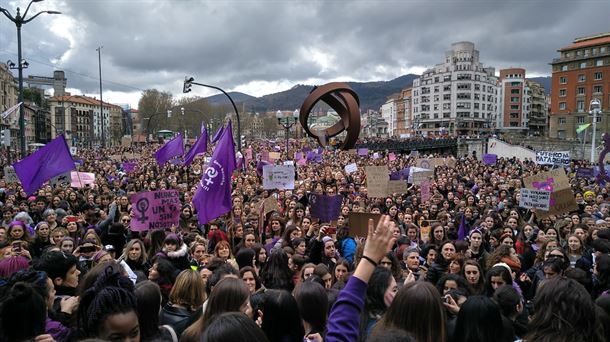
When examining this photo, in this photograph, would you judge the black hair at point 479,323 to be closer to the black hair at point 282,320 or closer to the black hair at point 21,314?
the black hair at point 282,320

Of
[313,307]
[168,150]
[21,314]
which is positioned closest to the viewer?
[21,314]

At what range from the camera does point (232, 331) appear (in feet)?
6.40

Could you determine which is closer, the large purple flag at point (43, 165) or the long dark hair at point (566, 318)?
the long dark hair at point (566, 318)

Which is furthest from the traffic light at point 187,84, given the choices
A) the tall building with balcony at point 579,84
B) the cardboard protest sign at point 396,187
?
the tall building with balcony at point 579,84

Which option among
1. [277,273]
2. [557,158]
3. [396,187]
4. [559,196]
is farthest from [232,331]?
[557,158]

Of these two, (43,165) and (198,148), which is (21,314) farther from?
(198,148)

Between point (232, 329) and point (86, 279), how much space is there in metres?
2.36

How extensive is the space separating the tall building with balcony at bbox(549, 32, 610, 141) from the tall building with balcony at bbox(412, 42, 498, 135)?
35.0 metres

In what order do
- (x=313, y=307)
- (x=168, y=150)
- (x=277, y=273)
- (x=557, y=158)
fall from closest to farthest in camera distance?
1. (x=313, y=307)
2. (x=277, y=273)
3. (x=168, y=150)
4. (x=557, y=158)

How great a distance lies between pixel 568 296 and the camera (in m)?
2.86

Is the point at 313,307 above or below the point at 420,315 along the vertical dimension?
below

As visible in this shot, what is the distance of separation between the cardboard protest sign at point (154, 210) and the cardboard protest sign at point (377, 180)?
5.68m

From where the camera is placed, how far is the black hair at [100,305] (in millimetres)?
2672

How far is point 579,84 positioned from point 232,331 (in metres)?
88.4
